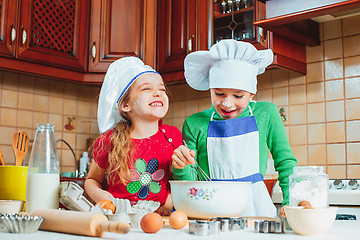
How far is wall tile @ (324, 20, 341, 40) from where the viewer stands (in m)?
2.11

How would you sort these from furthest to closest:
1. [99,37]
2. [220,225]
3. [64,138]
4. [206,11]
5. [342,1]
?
[64,138] < [99,37] < [206,11] < [342,1] < [220,225]

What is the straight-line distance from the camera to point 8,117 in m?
2.47

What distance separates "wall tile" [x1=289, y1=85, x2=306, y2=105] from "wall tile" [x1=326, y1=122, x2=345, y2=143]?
0.19 m

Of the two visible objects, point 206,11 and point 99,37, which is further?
point 99,37

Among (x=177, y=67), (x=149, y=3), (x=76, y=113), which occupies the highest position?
(x=149, y=3)

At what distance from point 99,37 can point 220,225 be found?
1.95 meters

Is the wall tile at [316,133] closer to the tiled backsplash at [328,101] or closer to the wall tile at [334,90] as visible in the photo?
the tiled backsplash at [328,101]

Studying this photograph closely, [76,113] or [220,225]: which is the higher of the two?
[76,113]

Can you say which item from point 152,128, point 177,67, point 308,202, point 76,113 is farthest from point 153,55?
point 308,202

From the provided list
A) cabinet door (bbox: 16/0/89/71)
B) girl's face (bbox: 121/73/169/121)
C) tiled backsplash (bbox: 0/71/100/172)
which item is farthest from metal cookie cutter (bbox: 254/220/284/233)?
tiled backsplash (bbox: 0/71/100/172)

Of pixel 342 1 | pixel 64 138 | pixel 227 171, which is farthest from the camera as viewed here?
pixel 64 138

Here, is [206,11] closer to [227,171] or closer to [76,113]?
[76,113]

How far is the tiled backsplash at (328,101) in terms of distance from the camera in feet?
6.65

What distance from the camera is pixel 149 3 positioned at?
2.47 metres
